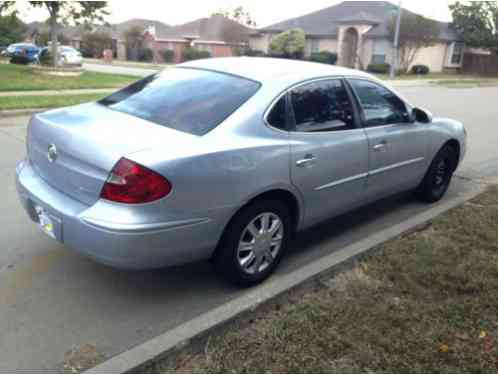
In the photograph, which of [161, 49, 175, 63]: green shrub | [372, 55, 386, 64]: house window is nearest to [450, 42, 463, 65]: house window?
[372, 55, 386, 64]: house window

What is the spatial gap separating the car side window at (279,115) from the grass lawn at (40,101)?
8959mm

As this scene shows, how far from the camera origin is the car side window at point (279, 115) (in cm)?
357

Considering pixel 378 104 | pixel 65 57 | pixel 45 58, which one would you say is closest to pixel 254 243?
pixel 378 104

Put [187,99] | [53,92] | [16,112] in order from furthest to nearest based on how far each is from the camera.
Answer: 1. [53,92]
2. [16,112]
3. [187,99]

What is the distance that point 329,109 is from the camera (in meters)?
4.05

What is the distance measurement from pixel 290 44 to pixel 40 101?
33316mm

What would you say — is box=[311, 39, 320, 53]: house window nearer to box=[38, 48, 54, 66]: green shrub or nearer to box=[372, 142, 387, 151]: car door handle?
box=[38, 48, 54, 66]: green shrub

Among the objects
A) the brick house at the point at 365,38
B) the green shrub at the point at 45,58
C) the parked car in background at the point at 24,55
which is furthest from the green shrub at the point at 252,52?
the green shrub at the point at 45,58

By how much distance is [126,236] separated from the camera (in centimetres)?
290

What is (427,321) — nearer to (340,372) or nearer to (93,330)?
(340,372)

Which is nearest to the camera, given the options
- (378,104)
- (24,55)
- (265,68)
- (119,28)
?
(265,68)

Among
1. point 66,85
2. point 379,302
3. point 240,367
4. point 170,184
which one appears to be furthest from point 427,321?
point 66,85

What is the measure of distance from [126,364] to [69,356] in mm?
394

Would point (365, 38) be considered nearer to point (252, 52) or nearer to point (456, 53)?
point (456, 53)
